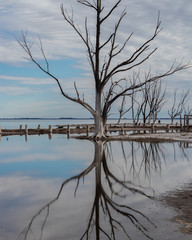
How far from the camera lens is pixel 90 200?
8.17m

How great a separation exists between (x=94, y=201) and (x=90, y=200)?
0.15 m

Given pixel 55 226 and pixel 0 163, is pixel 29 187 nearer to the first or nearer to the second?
pixel 55 226

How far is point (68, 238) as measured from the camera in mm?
5543

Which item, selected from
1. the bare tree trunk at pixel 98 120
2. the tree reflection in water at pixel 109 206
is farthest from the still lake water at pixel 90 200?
the bare tree trunk at pixel 98 120

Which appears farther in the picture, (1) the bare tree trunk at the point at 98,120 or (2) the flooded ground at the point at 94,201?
(1) the bare tree trunk at the point at 98,120

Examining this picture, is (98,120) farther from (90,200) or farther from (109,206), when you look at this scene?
(109,206)

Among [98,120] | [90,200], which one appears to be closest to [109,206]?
[90,200]

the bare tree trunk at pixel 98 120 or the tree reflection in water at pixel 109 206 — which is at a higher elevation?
the bare tree trunk at pixel 98 120

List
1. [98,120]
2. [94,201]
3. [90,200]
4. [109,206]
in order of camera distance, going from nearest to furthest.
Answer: [109,206], [94,201], [90,200], [98,120]

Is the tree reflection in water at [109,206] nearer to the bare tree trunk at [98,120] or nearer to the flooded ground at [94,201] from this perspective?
the flooded ground at [94,201]

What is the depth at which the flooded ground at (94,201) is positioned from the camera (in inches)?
232

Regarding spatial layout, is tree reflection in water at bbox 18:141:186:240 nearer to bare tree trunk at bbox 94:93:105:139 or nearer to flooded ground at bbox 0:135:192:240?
flooded ground at bbox 0:135:192:240

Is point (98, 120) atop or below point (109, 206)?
atop

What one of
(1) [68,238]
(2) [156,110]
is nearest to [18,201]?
(1) [68,238]
